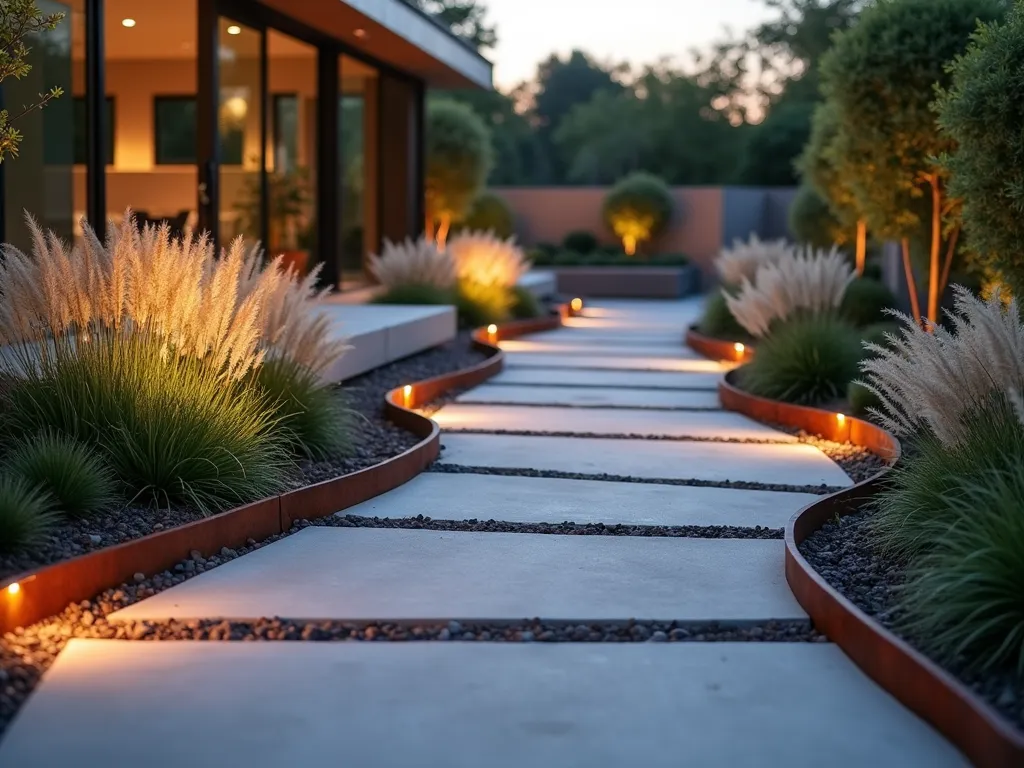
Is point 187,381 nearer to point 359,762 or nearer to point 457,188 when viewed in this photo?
point 359,762

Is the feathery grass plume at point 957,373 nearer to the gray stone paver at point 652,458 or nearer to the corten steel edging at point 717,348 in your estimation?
the gray stone paver at point 652,458

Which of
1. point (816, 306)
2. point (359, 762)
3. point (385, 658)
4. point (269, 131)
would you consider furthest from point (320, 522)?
point (269, 131)

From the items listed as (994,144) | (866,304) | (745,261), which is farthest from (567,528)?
(745,261)

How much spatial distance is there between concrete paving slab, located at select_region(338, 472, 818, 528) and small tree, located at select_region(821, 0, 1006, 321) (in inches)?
126

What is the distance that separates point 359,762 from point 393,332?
19.9ft

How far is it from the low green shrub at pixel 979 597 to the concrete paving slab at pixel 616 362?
6696 millimetres

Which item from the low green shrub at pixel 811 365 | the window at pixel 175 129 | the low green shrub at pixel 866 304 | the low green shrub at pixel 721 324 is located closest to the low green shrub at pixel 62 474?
the low green shrub at pixel 811 365

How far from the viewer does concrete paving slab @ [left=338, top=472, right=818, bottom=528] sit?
185 inches

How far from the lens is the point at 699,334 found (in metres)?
12.0

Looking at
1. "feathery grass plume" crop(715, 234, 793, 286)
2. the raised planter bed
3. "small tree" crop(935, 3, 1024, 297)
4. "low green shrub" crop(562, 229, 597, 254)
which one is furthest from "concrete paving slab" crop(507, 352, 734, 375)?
"low green shrub" crop(562, 229, 597, 254)

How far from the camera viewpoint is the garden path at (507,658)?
8.41 ft

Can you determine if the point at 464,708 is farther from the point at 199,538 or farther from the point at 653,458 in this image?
the point at 653,458

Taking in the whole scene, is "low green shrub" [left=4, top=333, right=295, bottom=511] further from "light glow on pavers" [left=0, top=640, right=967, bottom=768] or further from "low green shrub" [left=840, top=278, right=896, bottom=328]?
"low green shrub" [left=840, top=278, right=896, bottom=328]

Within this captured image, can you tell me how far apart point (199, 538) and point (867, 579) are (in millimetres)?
1937
